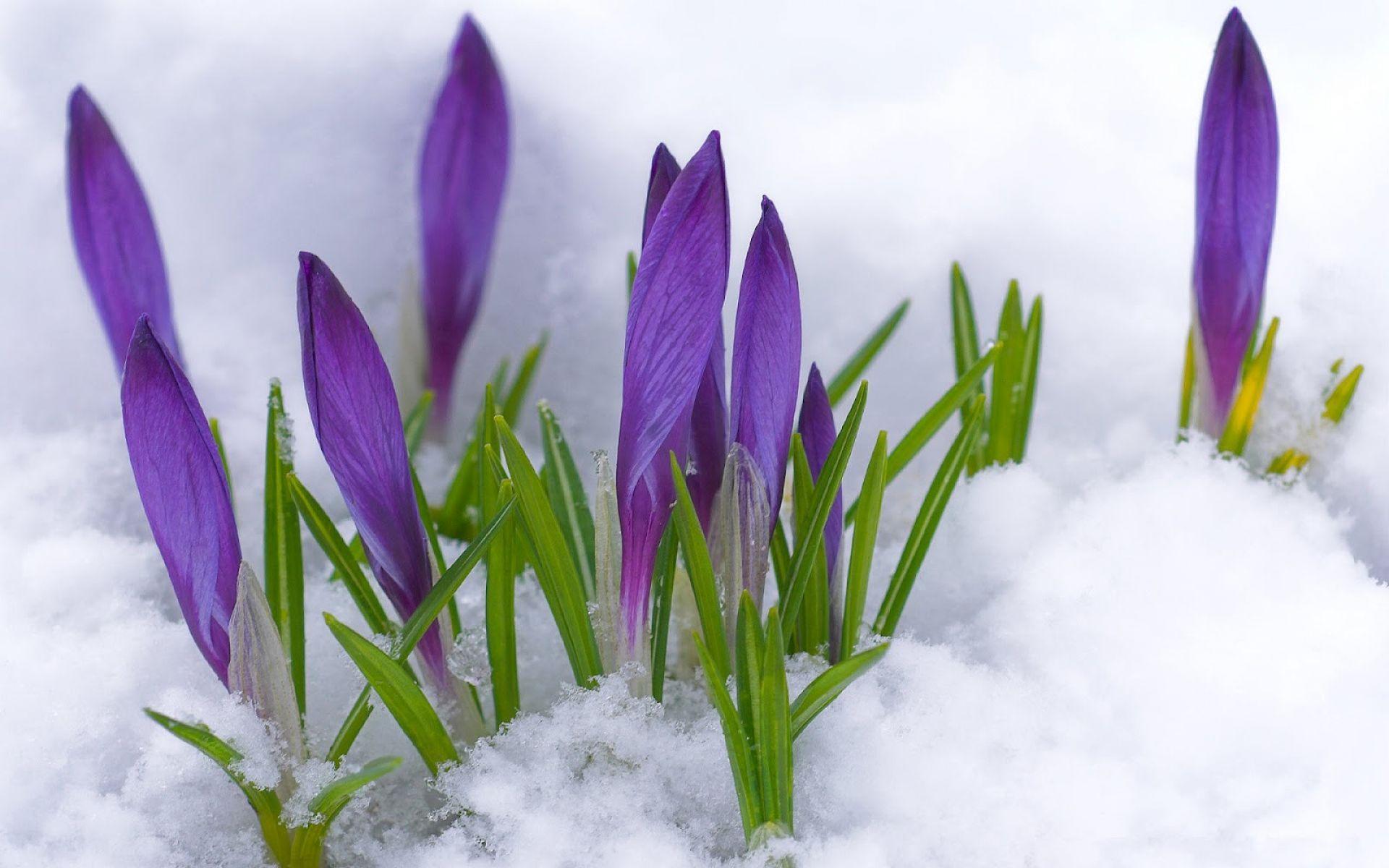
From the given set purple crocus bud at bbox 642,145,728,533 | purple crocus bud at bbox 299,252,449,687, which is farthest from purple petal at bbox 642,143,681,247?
purple crocus bud at bbox 299,252,449,687

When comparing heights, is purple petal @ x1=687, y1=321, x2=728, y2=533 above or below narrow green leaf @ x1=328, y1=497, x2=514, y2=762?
above

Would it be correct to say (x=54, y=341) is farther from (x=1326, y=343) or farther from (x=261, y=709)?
(x=1326, y=343)

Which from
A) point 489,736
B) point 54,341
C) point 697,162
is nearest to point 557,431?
point 489,736

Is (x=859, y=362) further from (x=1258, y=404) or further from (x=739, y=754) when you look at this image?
(x=739, y=754)

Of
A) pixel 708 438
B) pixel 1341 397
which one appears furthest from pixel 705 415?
pixel 1341 397

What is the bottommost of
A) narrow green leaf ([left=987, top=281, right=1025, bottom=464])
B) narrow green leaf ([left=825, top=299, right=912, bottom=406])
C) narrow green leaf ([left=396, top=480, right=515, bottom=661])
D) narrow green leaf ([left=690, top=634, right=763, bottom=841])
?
narrow green leaf ([left=690, top=634, right=763, bottom=841])

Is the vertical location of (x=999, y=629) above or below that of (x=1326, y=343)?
below

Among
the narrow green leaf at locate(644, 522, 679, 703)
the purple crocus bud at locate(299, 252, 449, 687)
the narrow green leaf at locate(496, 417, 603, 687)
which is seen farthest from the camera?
the narrow green leaf at locate(644, 522, 679, 703)

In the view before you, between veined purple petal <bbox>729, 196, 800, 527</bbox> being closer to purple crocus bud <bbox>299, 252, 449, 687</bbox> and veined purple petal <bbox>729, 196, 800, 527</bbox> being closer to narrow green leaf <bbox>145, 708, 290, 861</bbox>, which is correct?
purple crocus bud <bbox>299, 252, 449, 687</bbox>
